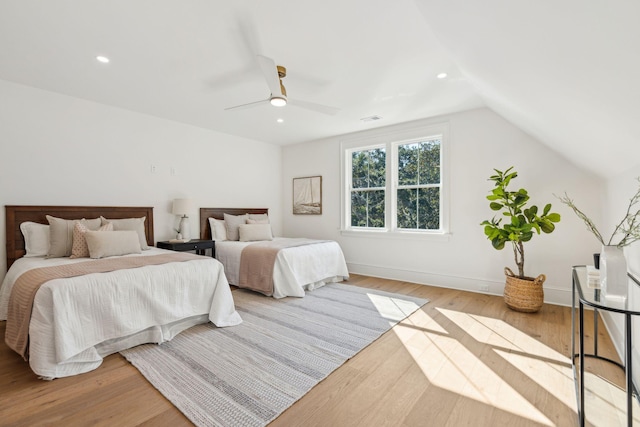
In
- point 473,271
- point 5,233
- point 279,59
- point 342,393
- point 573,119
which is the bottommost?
point 342,393

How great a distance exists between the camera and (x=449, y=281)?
4.21 meters

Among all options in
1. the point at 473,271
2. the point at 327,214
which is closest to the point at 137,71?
the point at 327,214

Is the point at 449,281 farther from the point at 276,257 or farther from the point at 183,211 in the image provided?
the point at 183,211

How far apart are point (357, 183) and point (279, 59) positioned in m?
2.98

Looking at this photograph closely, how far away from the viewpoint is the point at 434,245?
434 centimetres

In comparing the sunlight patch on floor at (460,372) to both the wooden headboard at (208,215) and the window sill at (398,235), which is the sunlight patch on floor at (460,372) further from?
the wooden headboard at (208,215)

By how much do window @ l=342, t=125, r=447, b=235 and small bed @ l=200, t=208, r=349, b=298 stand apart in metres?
1.00

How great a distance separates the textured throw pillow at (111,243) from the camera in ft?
10.0

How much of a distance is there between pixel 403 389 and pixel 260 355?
110 cm

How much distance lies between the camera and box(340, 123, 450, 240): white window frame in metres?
4.23

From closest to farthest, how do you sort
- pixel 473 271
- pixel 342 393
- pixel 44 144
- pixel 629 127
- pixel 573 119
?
pixel 629 127, pixel 342 393, pixel 573 119, pixel 44 144, pixel 473 271

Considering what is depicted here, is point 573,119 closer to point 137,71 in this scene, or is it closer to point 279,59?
point 279,59

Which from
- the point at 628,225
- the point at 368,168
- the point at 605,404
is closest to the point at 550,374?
the point at 605,404

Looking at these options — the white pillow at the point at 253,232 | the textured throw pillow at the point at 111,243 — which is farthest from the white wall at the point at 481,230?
the textured throw pillow at the point at 111,243
